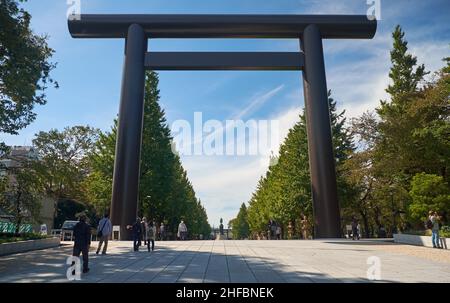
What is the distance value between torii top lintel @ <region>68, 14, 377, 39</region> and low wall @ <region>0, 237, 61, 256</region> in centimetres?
1283

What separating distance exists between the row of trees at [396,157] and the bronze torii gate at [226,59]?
5098 mm

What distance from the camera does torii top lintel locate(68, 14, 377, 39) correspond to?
2109 centimetres

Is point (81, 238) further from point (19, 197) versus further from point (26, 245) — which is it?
point (19, 197)

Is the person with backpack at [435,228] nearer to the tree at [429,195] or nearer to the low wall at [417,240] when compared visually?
the low wall at [417,240]

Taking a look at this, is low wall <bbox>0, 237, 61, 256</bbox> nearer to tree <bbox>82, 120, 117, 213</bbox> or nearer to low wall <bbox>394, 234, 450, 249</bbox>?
tree <bbox>82, 120, 117, 213</bbox>

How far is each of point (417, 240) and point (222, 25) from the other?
53.4ft

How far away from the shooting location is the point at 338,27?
71.3ft

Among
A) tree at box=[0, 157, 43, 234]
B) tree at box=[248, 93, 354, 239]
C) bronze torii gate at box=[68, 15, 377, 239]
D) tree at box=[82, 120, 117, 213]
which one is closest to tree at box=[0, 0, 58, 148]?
tree at box=[0, 157, 43, 234]

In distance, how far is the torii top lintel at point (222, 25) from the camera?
21.1 m

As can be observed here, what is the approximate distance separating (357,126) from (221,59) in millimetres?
11866

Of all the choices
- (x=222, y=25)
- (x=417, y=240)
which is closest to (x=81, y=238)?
(x=417, y=240)

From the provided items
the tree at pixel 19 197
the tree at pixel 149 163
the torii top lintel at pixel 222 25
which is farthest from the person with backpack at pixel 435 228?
the tree at pixel 149 163
